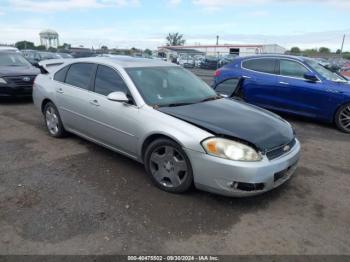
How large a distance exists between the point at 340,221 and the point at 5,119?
696cm

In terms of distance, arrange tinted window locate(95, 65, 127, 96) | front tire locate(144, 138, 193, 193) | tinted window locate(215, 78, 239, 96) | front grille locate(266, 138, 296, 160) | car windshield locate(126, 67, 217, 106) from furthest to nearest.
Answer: tinted window locate(215, 78, 239, 96)
tinted window locate(95, 65, 127, 96)
car windshield locate(126, 67, 217, 106)
front tire locate(144, 138, 193, 193)
front grille locate(266, 138, 296, 160)

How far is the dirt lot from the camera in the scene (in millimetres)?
2883

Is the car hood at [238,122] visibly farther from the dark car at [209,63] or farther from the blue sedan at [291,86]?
the dark car at [209,63]

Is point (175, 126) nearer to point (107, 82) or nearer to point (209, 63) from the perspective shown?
point (107, 82)

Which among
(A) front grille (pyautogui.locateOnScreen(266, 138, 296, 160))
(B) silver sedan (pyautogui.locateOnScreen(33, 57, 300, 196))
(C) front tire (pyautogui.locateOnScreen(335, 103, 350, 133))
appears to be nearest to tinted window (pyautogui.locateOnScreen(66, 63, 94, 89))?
(B) silver sedan (pyautogui.locateOnScreen(33, 57, 300, 196))

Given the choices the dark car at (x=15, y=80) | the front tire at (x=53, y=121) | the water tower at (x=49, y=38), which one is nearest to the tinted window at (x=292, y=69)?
the front tire at (x=53, y=121)

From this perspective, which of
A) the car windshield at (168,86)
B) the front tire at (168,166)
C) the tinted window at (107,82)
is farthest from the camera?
the tinted window at (107,82)

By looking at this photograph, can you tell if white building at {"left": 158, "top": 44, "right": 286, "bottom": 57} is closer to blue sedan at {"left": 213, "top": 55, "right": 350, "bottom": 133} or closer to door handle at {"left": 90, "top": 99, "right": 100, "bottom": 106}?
blue sedan at {"left": 213, "top": 55, "right": 350, "bottom": 133}

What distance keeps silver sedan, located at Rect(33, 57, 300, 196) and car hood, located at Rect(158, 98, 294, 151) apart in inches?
0.4

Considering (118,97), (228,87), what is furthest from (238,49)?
(118,97)

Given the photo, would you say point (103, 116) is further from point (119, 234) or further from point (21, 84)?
point (21, 84)

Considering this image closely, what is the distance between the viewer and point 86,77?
500 cm

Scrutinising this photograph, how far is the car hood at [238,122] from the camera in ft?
11.5

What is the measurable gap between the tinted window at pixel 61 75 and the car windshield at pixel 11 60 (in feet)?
17.0
